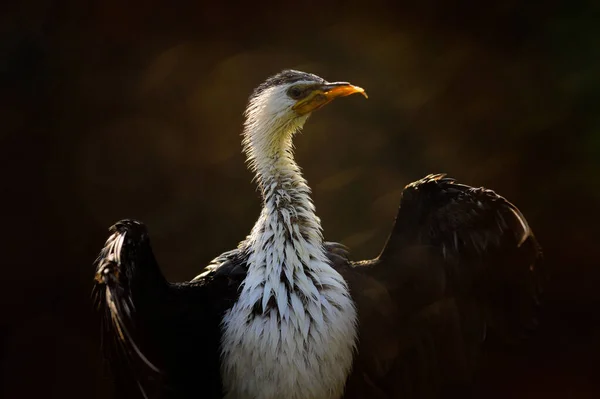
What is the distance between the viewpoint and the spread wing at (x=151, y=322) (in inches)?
84.0

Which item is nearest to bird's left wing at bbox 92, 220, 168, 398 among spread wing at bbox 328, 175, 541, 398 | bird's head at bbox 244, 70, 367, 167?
bird's head at bbox 244, 70, 367, 167

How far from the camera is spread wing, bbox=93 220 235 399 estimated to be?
84.0 inches

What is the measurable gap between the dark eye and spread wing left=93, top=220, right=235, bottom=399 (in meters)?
0.63

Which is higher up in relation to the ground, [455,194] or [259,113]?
[259,113]

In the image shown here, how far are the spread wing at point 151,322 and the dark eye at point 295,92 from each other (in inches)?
24.7

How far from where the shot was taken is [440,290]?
2498 millimetres

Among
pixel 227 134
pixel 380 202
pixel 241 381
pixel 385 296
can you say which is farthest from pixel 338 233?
pixel 241 381

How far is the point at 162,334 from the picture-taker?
2.38 m

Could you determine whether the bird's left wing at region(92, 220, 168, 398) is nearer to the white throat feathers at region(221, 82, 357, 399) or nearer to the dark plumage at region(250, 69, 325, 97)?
the white throat feathers at region(221, 82, 357, 399)

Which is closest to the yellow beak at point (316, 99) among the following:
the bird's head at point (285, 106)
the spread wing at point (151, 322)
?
the bird's head at point (285, 106)

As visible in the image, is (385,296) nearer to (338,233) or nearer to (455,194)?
(455,194)

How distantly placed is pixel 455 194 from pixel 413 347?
507mm

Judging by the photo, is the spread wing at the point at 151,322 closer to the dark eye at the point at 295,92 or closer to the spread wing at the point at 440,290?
the spread wing at the point at 440,290

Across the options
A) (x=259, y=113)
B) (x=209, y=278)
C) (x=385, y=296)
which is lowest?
(x=385, y=296)
